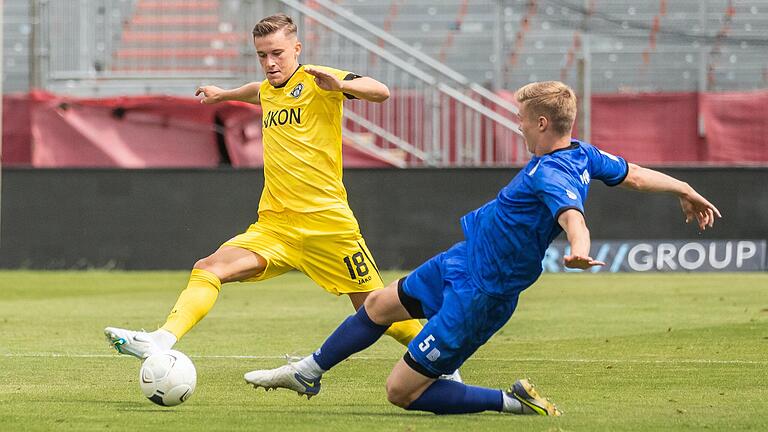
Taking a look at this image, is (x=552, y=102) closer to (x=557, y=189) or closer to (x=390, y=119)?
(x=557, y=189)

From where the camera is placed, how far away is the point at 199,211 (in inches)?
717

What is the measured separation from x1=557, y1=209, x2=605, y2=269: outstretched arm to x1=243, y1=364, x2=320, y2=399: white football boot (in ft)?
5.26

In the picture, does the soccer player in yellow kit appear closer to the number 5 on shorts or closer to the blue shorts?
the number 5 on shorts

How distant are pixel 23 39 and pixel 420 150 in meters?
7.66

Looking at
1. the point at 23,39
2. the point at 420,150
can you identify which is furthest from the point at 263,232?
the point at 23,39

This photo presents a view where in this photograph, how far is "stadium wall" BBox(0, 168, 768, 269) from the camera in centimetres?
1788

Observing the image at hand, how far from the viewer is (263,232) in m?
7.52

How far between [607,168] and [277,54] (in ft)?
7.68

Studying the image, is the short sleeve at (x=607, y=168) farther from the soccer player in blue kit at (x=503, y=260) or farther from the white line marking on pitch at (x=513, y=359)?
the white line marking on pitch at (x=513, y=359)

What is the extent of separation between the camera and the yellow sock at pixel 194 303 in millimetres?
6734

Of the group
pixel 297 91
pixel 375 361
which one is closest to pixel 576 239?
pixel 297 91

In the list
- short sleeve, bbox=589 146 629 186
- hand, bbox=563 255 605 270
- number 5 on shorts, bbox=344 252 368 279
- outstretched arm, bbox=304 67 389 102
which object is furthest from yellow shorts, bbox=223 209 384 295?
hand, bbox=563 255 605 270

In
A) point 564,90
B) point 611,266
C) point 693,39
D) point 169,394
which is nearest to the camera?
point 564,90

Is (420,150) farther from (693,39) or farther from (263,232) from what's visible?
(263,232)
